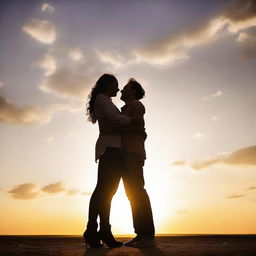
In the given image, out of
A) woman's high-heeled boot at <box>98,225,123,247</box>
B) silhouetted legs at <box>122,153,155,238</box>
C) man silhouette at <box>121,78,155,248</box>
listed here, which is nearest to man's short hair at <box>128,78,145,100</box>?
man silhouette at <box>121,78,155,248</box>

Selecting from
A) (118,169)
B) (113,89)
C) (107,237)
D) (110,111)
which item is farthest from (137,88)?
(107,237)

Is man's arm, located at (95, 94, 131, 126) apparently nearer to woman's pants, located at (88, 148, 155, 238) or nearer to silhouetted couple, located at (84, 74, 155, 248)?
silhouetted couple, located at (84, 74, 155, 248)

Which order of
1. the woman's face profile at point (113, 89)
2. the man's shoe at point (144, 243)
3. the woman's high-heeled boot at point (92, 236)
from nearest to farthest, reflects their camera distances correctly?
the man's shoe at point (144, 243) → the woman's high-heeled boot at point (92, 236) → the woman's face profile at point (113, 89)

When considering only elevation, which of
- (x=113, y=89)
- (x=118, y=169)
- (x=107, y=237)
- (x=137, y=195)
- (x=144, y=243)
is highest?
(x=113, y=89)

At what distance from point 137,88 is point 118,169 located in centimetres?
125

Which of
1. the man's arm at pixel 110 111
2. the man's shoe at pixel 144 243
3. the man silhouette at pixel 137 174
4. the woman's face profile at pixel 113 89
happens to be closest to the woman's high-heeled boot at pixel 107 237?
the man silhouette at pixel 137 174

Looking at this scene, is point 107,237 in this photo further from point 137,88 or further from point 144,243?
point 137,88

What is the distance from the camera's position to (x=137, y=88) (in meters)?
5.16

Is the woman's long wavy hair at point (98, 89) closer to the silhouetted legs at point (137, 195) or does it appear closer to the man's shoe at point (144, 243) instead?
the silhouetted legs at point (137, 195)

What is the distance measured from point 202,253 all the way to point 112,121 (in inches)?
77.9

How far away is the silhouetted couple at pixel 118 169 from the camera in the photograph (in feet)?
15.1

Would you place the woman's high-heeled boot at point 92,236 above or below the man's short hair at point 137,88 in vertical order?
below

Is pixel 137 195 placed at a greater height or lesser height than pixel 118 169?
lesser

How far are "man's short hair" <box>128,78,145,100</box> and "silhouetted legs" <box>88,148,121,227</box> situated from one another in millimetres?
963
